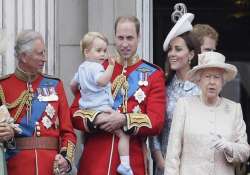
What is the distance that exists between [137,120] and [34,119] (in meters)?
0.68

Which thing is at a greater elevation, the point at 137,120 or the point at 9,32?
the point at 9,32

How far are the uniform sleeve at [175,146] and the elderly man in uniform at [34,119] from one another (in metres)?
0.66

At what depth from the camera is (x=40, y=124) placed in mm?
7902

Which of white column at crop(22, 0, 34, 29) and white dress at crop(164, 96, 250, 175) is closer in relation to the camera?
white dress at crop(164, 96, 250, 175)

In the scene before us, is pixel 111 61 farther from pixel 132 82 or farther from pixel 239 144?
pixel 239 144

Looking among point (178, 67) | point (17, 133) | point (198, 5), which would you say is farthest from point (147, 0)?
point (17, 133)

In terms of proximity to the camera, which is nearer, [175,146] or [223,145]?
[223,145]

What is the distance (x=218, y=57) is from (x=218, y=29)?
233 centimetres

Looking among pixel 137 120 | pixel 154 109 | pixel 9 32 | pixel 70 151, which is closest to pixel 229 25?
pixel 9 32

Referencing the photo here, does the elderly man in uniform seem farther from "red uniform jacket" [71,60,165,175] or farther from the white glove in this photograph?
the white glove

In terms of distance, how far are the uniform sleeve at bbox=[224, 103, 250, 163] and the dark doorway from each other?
2.20 m

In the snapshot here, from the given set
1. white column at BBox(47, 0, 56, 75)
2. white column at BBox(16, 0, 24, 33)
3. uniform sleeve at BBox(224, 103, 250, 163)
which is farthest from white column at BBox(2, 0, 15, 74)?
uniform sleeve at BBox(224, 103, 250, 163)

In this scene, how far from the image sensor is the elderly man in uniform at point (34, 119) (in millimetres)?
7859

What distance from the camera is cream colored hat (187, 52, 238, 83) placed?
25.4 ft
